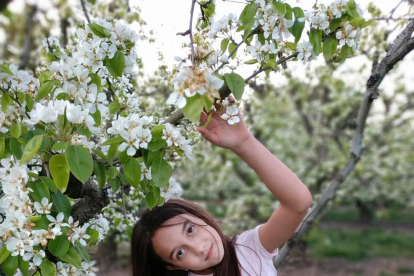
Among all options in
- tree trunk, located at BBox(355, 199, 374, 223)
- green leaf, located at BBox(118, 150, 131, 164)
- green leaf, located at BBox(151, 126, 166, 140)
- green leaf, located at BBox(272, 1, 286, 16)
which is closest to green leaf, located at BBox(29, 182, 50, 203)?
green leaf, located at BBox(118, 150, 131, 164)

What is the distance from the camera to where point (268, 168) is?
5.25ft

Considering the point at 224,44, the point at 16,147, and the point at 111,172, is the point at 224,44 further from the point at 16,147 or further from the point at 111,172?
the point at 16,147

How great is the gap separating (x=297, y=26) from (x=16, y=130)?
86 cm

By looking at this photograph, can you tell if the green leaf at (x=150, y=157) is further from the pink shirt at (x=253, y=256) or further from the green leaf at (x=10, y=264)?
the pink shirt at (x=253, y=256)

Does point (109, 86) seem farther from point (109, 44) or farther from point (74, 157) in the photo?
point (74, 157)

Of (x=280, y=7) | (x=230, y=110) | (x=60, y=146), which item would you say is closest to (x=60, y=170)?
(x=60, y=146)

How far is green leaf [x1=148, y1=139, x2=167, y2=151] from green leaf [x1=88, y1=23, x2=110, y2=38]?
1.42 feet

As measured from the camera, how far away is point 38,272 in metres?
1.48

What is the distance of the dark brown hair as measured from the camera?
6.31ft

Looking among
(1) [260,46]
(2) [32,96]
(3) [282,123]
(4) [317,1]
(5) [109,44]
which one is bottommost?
(3) [282,123]

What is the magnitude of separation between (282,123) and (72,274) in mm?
8212

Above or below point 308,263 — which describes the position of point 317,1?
above

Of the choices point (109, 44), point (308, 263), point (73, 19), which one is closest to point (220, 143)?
point (109, 44)

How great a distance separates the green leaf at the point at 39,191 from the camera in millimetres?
1290
